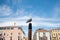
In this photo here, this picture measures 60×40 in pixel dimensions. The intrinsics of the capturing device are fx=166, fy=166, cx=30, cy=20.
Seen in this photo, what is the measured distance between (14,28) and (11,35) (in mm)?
509

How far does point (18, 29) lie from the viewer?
11.0 m

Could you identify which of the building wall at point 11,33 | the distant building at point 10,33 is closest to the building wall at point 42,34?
the distant building at point 10,33

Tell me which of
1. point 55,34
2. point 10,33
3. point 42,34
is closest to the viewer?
point 10,33

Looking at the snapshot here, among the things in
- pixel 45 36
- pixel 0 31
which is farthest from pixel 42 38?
pixel 0 31

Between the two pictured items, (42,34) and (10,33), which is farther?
(42,34)

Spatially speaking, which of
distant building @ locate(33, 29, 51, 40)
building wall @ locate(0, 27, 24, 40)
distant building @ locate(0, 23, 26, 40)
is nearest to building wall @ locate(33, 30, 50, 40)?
distant building @ locate(33, 29, 51, 40)

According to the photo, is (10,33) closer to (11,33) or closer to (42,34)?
(11,33)

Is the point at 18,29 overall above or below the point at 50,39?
above

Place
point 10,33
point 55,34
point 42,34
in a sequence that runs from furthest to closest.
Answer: point 42,34 → point 55,34 → point 10,33

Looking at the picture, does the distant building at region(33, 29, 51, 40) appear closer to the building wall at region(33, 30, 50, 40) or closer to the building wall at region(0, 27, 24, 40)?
the building wall at region(33, 30, 50, 40)

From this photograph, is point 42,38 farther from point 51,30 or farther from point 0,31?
point 0,31

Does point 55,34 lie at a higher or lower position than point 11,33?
lower

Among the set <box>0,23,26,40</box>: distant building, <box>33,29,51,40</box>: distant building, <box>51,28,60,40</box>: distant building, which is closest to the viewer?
<box>0,23,26,40</box>: distant building

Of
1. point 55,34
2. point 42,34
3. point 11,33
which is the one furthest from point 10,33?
point 55,34
